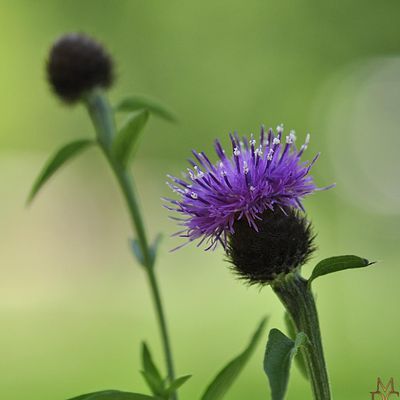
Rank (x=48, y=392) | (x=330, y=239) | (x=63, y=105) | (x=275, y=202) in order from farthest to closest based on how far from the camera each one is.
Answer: (x=330, y=239) < (x=48, y=392) < (x=63, y=105) < (x=275, y=202)

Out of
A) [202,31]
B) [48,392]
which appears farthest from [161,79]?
[48,392]

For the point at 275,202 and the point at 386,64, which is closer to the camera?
the point at 275,202

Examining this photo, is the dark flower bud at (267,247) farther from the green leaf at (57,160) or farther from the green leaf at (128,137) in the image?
the green leaf at (57,160)

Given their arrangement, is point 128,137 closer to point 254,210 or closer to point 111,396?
point 254,210

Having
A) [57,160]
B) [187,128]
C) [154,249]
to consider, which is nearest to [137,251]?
[154,249]

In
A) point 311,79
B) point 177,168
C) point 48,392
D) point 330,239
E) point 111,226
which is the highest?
point 311,79

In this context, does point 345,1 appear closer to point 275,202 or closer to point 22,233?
point 22,233
